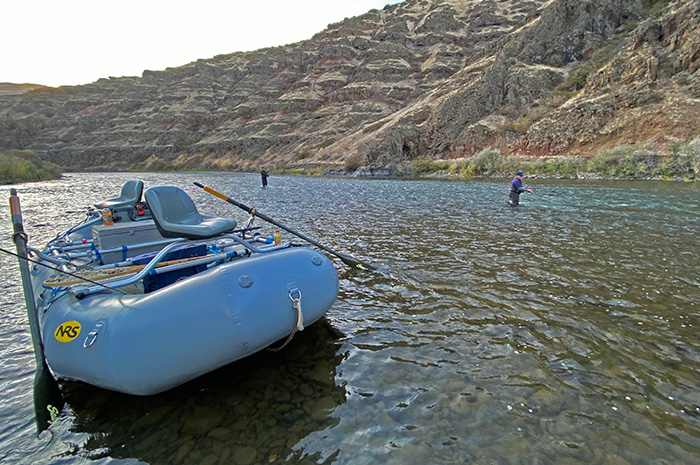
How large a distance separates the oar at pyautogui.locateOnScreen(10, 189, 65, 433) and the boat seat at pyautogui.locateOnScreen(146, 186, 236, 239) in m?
1.84

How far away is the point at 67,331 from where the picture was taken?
4238mm

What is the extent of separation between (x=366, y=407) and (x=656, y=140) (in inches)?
1712

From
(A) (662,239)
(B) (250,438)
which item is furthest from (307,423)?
(A) (662,239)

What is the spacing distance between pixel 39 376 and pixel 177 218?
321 cm

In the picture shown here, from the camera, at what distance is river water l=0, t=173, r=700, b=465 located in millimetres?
3453

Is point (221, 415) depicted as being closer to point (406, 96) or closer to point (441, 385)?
point (441, 385)

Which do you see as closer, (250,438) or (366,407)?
(250,438)

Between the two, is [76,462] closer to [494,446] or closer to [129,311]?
[129,311]

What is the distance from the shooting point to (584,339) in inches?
206

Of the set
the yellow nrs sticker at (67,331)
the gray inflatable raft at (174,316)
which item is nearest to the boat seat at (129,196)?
the gray inflatable raft at (174,316)

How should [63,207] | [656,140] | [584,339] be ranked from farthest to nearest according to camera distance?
[656,140], [63,207], [584,339]

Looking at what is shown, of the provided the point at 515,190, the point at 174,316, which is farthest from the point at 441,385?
the point at 515,190

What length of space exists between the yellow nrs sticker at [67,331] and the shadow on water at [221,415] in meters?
0.82

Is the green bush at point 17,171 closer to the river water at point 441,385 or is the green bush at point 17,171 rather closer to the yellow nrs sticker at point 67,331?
the river water at point 441,385
